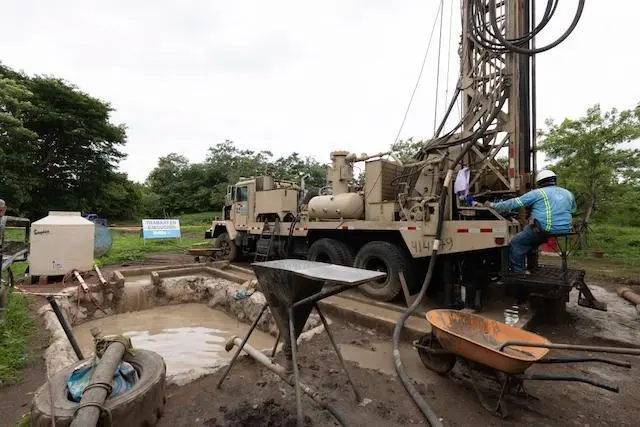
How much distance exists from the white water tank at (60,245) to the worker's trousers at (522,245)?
8325mm

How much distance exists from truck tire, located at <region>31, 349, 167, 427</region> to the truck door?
23.8 ft

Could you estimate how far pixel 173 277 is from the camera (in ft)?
26.3

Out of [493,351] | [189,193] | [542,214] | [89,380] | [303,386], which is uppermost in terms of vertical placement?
[189,193]

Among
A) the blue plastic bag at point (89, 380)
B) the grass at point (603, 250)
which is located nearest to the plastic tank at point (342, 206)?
the blue plastic bag at point (89, 380)

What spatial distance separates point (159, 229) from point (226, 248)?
538cm

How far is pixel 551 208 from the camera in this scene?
14.2 feet

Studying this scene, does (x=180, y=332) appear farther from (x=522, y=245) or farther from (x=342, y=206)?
(x=522, y=245)

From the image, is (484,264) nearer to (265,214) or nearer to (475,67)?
(475,67)

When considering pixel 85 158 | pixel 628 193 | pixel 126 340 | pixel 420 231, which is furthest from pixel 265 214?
pixel 85 158

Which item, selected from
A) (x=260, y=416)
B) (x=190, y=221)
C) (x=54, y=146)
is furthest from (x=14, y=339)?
(x=190, y=221)

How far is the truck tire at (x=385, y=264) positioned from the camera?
544 centimetres

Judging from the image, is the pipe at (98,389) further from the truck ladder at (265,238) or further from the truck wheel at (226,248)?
the truck wheel at (226,248)

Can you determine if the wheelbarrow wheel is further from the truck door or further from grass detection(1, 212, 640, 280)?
grass detection(1, 212, 640, 280)

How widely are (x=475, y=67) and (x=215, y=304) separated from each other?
720 cm
